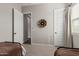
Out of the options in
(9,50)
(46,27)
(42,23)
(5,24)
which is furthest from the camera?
(46,27)

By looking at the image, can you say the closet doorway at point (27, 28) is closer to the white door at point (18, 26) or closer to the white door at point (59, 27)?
the white door at point (18, 26)

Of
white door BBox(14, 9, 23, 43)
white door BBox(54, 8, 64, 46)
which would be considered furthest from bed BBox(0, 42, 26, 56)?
white door BBox(54, 8, 64, 46)

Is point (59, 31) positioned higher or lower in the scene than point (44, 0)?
lower

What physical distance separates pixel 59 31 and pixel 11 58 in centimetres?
160

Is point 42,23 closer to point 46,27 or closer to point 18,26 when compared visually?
point 46,27

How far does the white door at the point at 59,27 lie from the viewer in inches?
82.7

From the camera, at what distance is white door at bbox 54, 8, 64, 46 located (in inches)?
82.7

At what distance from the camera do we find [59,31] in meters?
2.17

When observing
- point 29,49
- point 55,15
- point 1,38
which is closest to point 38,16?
point 55,15

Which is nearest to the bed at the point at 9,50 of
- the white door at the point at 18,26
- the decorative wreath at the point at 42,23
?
the white door at the point at 18,26

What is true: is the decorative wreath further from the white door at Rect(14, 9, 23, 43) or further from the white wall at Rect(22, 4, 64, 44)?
the white door at Rect(14, 9, 23, 43)

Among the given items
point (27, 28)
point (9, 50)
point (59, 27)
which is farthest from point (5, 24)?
point (59, 27)

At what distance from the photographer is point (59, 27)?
2.15 m

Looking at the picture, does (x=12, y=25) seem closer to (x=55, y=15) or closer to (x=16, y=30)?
(x=16, y=30)
